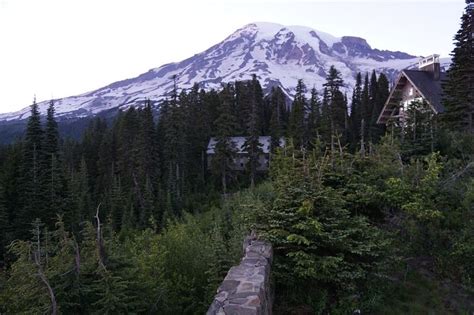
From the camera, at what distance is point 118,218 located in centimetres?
3925

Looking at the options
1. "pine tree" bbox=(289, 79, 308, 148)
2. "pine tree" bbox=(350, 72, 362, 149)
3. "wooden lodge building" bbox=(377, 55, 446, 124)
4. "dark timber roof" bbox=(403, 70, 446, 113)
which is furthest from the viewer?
"pine tree" bbox=(350, 72, 362, 149)

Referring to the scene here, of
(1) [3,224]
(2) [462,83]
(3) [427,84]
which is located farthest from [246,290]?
(1) [3,224]

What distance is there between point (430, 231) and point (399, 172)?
1.79 metres

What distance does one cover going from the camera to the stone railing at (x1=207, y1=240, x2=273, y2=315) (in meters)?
4.76

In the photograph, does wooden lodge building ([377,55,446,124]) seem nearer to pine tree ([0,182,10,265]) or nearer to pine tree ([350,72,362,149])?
pine tree ([350,72,362,149])

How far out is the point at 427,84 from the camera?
1238 inches

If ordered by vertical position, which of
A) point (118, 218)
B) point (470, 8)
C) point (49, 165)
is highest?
point (470, 8)

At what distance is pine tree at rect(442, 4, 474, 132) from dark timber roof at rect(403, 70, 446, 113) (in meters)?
5.55

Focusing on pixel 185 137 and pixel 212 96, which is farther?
pixel 212 96

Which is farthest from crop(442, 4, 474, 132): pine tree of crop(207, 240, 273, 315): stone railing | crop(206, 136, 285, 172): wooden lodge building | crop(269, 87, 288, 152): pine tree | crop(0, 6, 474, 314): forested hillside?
crop(206, 136, 285, 172): wooden lodge building

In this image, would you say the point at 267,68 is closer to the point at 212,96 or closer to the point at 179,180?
the point at 212,96

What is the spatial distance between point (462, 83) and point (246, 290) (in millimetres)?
22033

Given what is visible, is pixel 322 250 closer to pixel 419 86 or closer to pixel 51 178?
pixel 419 86

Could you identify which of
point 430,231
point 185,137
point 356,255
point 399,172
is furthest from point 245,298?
point 185,137
